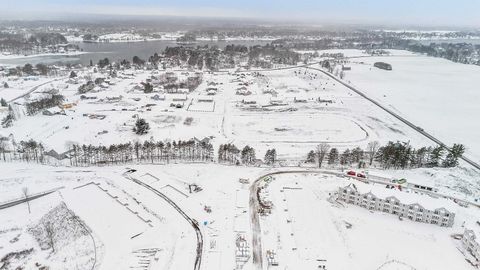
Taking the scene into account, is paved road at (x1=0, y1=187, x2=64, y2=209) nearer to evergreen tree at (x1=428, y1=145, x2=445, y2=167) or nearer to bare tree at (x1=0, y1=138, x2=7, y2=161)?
bare tree at (x1=0, y1=138, x2=7, y2=161)

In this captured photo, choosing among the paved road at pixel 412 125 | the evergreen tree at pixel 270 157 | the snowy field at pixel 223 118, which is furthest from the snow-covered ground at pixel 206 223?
the snowy field at pixel 223 118

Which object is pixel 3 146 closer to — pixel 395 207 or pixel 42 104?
pixel 42 104

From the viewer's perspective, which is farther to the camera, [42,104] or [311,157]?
[42,104]

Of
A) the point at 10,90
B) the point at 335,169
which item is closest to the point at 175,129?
the point at 335,169

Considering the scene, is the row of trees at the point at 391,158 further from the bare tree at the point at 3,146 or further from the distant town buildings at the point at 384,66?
the distant town buildings at the point at 384,66

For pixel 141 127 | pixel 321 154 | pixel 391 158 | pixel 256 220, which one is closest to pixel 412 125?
pixel 391 158
